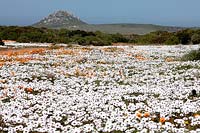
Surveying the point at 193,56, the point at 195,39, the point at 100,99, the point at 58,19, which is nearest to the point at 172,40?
the point at 195,39

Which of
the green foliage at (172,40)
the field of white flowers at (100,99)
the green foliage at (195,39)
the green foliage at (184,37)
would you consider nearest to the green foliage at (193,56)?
the field of white flowers at (100,99)

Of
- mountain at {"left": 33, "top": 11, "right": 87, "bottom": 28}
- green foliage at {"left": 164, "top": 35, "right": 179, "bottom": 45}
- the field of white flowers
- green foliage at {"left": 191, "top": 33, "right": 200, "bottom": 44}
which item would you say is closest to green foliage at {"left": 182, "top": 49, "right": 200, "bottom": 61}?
the field of white flowers

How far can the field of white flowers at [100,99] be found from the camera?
39.3ft

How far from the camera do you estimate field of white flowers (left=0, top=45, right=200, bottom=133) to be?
12.0 m

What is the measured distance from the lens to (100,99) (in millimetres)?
15578

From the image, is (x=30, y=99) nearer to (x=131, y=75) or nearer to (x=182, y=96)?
(x=182, y=96)

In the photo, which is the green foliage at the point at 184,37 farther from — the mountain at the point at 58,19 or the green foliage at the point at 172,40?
the mountain at the point at 58,19

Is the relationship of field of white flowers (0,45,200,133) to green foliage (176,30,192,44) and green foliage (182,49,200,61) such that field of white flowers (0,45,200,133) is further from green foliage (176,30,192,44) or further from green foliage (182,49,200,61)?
green foliage (176,30,192,44)

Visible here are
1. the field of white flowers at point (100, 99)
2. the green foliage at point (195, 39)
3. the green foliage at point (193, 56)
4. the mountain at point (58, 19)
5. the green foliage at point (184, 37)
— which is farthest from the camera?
the mountain at point (58, 19)

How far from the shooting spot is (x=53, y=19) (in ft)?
527

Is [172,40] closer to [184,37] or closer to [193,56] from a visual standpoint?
[184,37]

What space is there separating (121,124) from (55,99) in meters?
4.80

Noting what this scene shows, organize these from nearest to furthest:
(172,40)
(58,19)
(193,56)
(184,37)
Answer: (193,56)
(172,40)
(184,37)
(58,19)

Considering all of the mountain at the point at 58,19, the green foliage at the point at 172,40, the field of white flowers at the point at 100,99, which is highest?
the mountain at the point at 58,19
